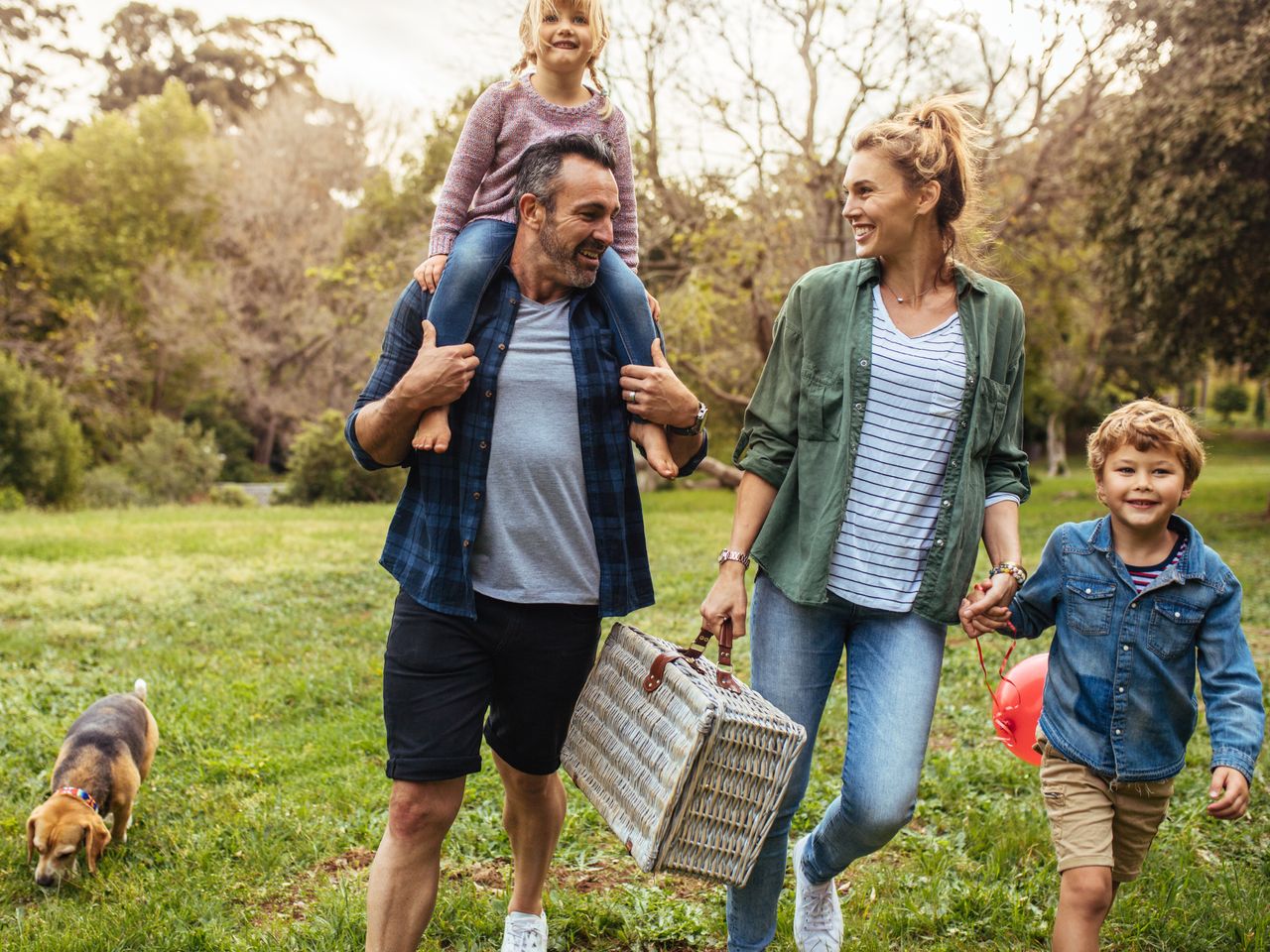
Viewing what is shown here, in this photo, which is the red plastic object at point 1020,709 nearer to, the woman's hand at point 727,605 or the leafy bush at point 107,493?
the woman's hand at point 727,605

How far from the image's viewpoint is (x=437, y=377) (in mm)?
2484

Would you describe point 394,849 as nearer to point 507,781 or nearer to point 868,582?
point 507,781

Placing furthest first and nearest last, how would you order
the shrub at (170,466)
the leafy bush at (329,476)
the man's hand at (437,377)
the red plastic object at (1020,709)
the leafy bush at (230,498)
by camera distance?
1. the shrub at (170,466)
2. the leafy bush at (230,498)
3. the leafy bush at (329,476)
4. the red plastic object at (1020,709)
5. the man's hand at (437,377)

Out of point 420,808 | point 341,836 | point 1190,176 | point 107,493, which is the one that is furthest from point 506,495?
point 107,493

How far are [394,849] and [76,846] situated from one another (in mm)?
1698

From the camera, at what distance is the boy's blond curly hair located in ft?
8.70

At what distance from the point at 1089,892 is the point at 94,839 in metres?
3.17

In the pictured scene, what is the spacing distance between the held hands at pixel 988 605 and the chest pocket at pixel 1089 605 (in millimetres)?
138

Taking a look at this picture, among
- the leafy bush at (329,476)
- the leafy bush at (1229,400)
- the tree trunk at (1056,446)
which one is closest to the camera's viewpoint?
the leafy bush at (329,476)

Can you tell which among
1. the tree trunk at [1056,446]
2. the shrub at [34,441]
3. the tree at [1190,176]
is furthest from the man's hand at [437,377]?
the tree trunk at [1056,446]

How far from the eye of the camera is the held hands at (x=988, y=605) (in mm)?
2715

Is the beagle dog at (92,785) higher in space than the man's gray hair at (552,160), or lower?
lower

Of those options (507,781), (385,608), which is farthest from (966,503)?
(385,608)

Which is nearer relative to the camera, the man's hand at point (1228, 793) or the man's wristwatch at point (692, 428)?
the man's hand at point (1228, 793)
